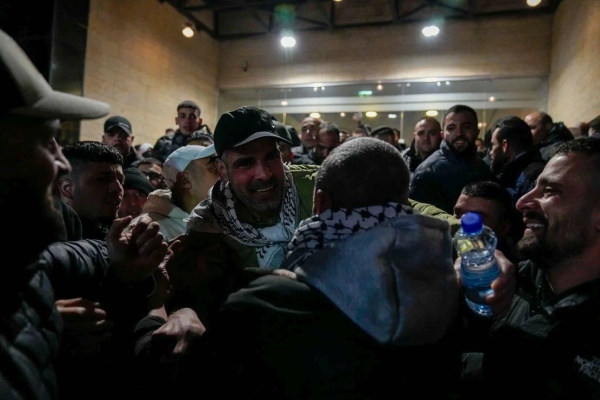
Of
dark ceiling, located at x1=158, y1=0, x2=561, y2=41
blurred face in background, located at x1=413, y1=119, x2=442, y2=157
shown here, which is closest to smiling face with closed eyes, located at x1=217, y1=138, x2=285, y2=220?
blurred face in background, located at x1=413, y1=119, x2=442, y2=157

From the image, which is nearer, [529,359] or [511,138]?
[529,359]

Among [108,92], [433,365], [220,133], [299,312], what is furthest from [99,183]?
[108,92]

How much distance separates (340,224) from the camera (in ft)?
4.30

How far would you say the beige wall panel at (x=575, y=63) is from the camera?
7305 mm

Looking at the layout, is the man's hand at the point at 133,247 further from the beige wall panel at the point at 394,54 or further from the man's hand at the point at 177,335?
the beige wall panel at the point at 394,54

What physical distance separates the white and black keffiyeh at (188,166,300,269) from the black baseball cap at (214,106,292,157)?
252 mm

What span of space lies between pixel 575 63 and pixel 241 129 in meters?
8.20

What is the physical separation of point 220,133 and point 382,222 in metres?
1.34

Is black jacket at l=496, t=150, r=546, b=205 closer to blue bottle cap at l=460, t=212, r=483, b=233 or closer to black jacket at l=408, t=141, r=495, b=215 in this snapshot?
black jacket at l=408, t=141, r=495, b=215

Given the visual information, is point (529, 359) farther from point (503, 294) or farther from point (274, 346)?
point (274, 346)

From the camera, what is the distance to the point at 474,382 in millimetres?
1625

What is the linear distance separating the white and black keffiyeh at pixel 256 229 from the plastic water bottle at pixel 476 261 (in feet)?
2.82

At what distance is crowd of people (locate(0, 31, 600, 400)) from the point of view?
3.76 ft

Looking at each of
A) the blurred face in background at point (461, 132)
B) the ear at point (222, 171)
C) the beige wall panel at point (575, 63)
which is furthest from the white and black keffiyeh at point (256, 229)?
the beige wall panel at point (575, 63)
